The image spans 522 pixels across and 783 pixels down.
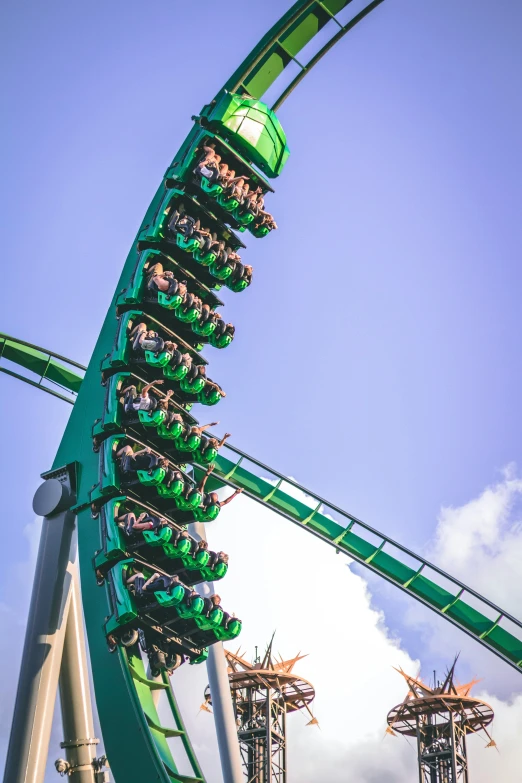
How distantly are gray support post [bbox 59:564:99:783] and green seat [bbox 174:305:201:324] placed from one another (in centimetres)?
411

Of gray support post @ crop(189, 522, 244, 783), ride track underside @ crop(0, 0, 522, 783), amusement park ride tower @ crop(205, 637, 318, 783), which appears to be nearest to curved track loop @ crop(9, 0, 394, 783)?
ride track underside @ crop(0, 0, 522, 783)

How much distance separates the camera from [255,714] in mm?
30453

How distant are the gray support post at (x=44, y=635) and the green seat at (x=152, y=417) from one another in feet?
4.67

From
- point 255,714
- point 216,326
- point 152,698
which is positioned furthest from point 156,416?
point 255,714

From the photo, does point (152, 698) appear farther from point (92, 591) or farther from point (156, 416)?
point (156, 416)

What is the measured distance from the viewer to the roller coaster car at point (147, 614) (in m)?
13.7

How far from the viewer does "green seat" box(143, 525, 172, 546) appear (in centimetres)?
1409

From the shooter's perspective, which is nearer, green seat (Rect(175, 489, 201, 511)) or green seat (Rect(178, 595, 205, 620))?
green seat (Rect(178, 595, 205, 620))

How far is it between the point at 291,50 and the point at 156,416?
7.01 m

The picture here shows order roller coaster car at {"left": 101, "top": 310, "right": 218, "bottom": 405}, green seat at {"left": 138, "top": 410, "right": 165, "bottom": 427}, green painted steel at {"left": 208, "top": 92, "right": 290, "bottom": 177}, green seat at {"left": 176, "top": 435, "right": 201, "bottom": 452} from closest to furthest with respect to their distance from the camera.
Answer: green seat at {"left": 138, "top": 410, "right": 165, "bottom": 427}, roller coaster car at {"left": 101, "top": 310, "right": 218, "bottom": 405}, green seat at {"left": 176, "top": 435, "right": 201, "bottom": 452}, green painted steel at {"left": 208, "top": 92, "right": 290, "bottom": 177}

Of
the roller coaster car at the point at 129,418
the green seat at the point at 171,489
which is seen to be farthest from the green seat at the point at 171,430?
the green seat at the point at 171,489

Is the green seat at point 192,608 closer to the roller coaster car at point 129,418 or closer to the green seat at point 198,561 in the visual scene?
the green seat at point 198,561

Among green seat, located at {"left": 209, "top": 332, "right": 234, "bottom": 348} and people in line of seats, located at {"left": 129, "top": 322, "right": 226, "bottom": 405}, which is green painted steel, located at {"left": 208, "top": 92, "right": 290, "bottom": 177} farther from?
people in line of seats, located at {"left": 129, "top": 322, "right": 226, "bottom": 405}

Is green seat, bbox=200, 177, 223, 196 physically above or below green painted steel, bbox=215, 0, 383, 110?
below
